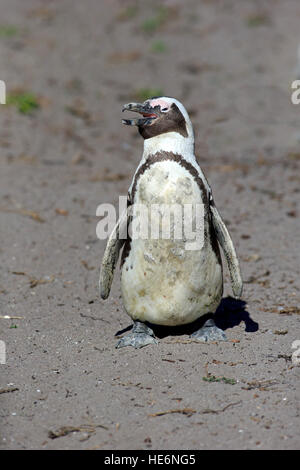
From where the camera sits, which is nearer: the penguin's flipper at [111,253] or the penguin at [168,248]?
the penguin at [168,248]

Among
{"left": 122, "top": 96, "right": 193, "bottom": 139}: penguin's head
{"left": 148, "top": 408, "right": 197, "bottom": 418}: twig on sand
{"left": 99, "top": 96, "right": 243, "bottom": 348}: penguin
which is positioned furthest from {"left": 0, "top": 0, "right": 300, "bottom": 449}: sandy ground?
{"left": 122, "top": 96, "right": 193, "bottom": 139}: penguin's head

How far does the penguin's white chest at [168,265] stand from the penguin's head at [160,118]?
0.71 feet

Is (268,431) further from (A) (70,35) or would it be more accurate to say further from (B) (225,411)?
(A) (70,35)

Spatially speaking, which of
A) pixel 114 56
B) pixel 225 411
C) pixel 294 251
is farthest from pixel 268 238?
pixel 114 56

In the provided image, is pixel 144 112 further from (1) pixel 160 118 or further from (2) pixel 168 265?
(2) pixel 168 265

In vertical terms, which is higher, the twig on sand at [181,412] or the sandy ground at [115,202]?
the sandy ground at [115,202]

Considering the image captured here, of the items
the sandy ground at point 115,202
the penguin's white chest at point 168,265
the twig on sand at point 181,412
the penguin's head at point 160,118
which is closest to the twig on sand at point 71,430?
the sandy ground at point 115,202

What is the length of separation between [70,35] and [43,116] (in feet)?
11.9

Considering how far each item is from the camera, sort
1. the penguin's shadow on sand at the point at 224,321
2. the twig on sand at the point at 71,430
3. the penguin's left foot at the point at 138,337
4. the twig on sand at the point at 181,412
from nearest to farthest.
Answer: the twig on sand at the point at 71,430, the twig on sand at the point at 181,412, the penguin's left foot at the point at 138,337, the penguin's shadow on sand at the point at 224,321

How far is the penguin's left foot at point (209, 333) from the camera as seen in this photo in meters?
4.84

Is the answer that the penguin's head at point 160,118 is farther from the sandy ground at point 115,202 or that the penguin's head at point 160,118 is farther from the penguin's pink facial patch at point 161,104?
the sandy ground at point 115,202

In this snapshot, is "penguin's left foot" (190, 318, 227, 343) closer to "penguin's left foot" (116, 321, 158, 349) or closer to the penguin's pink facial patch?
"penguin's left foot" (116, 321, 158, 349)

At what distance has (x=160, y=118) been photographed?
4.55 metres

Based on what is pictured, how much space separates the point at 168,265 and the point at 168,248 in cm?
11
